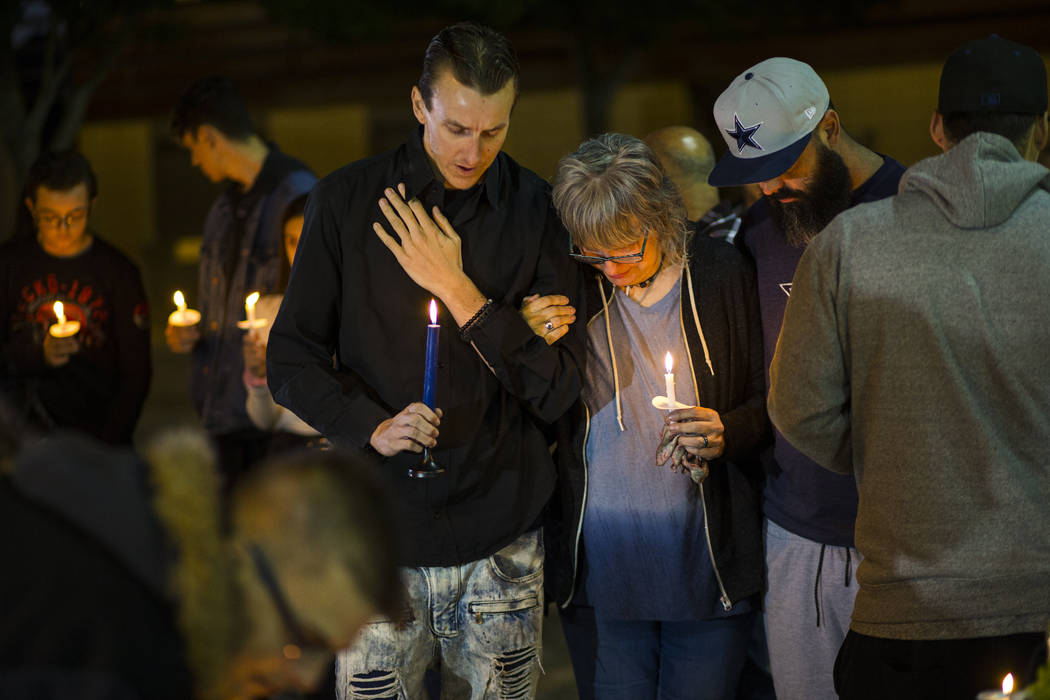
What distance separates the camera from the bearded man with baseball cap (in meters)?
3.04

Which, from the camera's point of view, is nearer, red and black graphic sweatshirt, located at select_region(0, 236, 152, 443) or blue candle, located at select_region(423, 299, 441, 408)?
blue candle, located at select_region(423, 299, 441, 408)

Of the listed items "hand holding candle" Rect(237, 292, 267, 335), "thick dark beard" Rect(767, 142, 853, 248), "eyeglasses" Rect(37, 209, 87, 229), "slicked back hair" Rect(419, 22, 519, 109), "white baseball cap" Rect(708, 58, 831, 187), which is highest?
→ "slicked back hair" Rect(419, 22, 519, 109)

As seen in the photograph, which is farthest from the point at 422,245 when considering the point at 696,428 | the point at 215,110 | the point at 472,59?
the point at 215,110

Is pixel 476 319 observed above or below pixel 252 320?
above

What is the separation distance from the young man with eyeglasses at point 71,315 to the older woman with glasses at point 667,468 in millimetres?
2659

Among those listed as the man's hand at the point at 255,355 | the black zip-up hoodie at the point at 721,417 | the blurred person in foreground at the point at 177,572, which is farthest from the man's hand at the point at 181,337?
the blurred person in foreground at the point at 177,572

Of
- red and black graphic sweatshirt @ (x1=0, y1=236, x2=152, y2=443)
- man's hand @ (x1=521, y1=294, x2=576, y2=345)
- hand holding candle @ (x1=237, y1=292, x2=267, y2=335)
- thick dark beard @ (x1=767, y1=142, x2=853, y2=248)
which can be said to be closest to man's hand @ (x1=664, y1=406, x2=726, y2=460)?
man's hand @ (x1=521, y1=294, x2=576, y2=345)

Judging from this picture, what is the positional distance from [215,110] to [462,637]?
3.25 meters

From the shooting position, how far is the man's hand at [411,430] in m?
2.68

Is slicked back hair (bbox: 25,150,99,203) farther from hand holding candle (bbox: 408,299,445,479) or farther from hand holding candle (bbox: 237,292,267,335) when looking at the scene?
hand holding candle (bbox: 408,299,445,479)

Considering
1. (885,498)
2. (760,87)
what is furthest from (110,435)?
(885,498)

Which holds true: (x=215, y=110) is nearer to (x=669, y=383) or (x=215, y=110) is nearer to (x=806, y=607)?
(x=669, y=383)

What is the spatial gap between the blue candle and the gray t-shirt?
A: 24.3 inches

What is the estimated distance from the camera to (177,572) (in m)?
1.55
